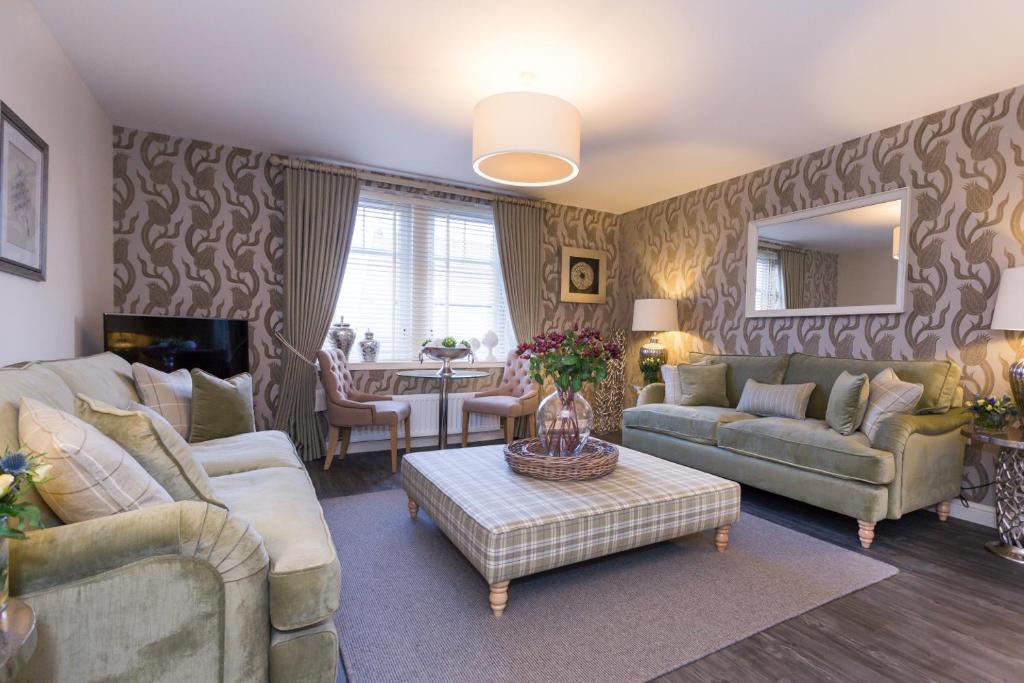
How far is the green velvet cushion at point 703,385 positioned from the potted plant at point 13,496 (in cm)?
395

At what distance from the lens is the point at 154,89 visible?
3037mm

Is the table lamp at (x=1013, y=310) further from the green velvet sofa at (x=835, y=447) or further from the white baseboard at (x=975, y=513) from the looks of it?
the white baseboard at (x=975, y=513)

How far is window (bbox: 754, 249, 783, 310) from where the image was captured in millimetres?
4098

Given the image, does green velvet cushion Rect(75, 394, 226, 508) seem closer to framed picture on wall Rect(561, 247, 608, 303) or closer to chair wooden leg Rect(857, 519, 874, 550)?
chair wooden leg Rect(857, 519, 874, 550)

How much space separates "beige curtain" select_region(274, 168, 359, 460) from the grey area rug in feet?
5.68

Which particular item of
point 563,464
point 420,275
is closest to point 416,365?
point 420,275

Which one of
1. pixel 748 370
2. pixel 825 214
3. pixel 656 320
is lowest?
pixel 748 370

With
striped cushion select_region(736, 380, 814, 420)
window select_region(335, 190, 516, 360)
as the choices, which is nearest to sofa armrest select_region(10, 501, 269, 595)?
striped cushion select_region(736, 380, 814, 420)

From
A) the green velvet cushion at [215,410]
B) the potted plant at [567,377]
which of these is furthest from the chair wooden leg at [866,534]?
the green velvet cushion at [215,410]

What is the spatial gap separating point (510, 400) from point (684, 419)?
147 centimetres

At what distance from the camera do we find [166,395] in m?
2.51

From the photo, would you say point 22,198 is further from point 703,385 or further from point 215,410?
point 703,385

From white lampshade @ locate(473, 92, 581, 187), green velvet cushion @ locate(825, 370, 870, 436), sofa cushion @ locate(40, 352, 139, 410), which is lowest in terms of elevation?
green velvet cushion @ locate(825, 370, 870, 436)

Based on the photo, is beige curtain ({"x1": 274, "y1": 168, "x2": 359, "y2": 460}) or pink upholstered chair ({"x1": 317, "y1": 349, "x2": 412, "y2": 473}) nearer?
pink upholstered chair ({"x1": 317, "y1": 349, "x2": 412, "y2": 473})
